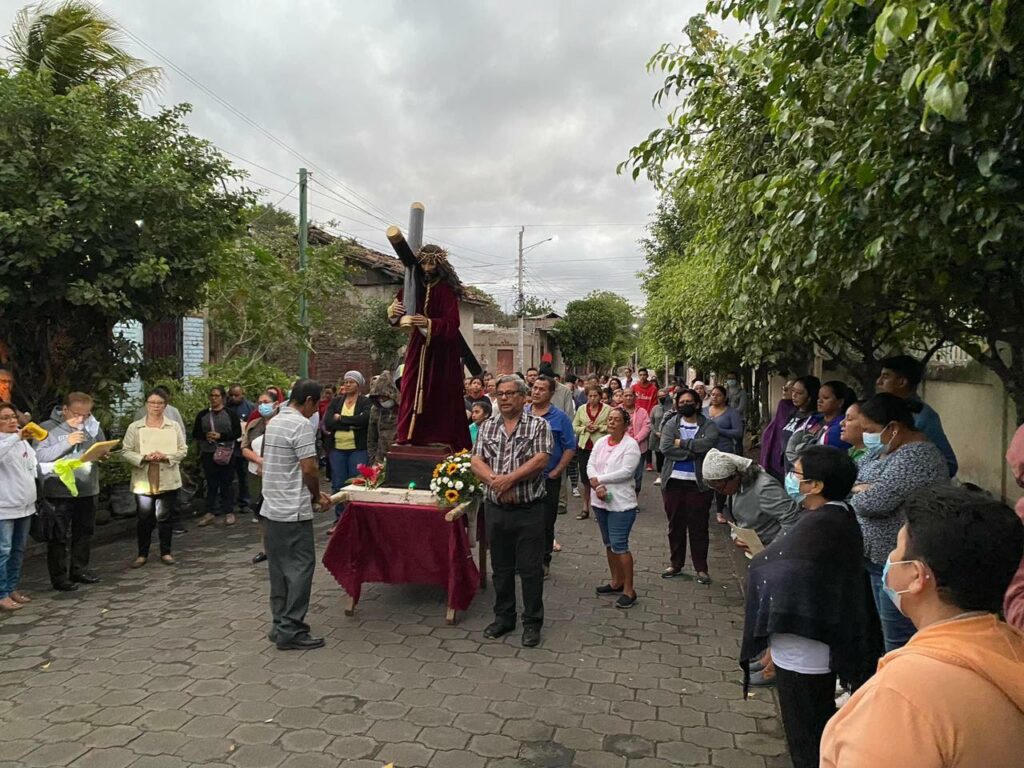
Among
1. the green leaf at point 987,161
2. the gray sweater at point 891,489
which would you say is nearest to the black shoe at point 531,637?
the gray sweater at point 891,489

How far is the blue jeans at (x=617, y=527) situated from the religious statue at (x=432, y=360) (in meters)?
1.51

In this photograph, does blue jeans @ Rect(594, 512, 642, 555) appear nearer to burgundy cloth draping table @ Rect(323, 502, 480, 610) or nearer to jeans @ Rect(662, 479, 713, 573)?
jeans @ Rect(662, 479, 713, 573)

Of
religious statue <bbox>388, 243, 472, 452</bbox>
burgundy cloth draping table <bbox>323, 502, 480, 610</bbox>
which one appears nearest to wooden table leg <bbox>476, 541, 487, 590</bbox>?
burgundy cloth draping table <bbox>323, 502, 480, 610</bbox>

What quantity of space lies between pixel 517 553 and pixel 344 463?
3.59 metres

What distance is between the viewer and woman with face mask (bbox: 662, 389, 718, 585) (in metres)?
6.35

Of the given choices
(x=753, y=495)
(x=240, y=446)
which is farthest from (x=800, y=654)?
(x=240, y=446)

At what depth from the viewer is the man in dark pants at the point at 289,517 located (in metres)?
4.95

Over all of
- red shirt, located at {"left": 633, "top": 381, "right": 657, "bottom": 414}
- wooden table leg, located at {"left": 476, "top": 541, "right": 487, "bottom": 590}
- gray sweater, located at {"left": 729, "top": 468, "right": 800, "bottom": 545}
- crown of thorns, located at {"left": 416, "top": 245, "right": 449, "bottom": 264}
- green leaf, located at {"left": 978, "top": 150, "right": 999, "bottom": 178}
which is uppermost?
crown of thorns, located at {"left": 416, "top": 245, "right": 449, "bottom": 264}

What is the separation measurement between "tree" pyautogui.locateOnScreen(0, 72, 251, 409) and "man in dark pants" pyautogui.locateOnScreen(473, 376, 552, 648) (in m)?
4.32

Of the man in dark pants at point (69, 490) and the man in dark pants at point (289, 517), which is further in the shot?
the man in dark pants at point (69, 490)

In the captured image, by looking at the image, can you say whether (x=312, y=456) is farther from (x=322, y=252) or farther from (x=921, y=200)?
(x=322, y=252)

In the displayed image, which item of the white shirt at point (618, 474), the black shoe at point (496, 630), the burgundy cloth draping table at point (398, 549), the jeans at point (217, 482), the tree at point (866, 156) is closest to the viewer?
the tree at point (866, 156)

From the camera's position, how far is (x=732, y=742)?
12.4 ft

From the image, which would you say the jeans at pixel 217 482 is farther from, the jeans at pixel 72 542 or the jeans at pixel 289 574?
the jeans at pixel 289 574
